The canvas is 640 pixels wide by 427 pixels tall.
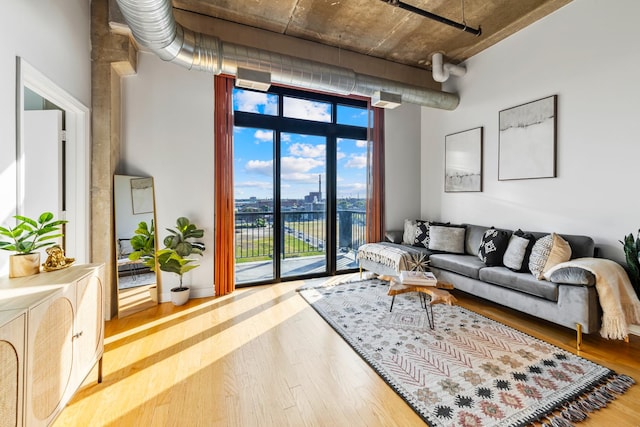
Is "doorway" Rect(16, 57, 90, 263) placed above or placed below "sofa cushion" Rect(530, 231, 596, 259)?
above

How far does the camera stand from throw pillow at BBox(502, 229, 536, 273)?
302 centimetres

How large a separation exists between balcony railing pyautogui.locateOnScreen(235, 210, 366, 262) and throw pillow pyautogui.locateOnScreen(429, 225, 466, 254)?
3.99 feet

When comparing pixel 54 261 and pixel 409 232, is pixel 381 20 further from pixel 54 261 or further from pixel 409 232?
pixel 54 261

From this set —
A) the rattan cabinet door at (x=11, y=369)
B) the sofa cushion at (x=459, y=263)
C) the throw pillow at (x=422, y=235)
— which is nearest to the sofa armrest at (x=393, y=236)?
the throw pillow at (x=422, y=235)

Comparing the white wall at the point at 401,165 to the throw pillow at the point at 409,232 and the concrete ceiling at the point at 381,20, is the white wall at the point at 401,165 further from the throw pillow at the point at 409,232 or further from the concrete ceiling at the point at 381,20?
the concrete ceiling at the point at 381,20

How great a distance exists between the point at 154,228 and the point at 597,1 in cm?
548

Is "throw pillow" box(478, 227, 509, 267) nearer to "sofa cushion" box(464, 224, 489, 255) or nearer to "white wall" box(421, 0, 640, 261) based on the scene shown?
"sofa cushion" box(464, 224, 489, 255)

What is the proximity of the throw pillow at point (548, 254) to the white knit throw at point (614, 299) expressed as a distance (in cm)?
30

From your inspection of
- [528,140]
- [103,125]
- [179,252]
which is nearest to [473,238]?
[528,140]

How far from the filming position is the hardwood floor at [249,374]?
5.41 feet

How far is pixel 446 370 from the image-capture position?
2.06 meters

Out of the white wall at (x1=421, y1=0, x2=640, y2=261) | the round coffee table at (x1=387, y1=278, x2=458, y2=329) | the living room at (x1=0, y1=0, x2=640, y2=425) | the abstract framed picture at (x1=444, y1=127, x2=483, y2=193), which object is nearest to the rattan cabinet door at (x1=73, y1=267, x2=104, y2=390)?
the living room at (x1=0, y1=0, x2=640, y2=425)

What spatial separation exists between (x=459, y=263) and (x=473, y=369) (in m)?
1.64

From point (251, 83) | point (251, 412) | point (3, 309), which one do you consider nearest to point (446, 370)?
point (251, 412)
